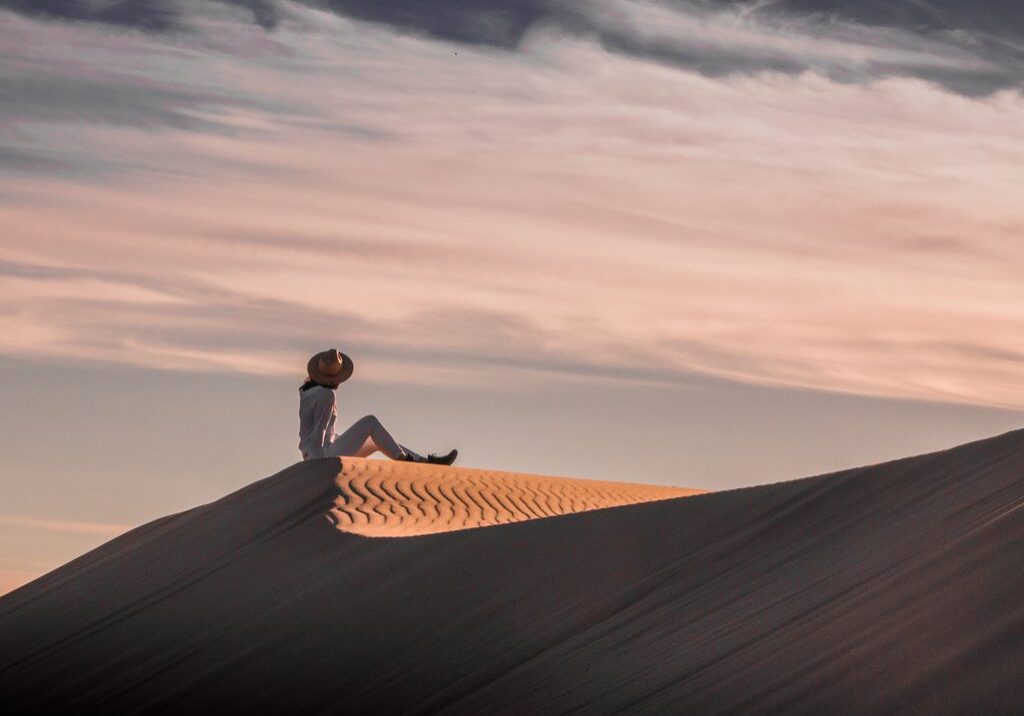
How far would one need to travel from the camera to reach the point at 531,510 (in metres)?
19.0

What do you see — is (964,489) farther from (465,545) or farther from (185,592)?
(185,592)

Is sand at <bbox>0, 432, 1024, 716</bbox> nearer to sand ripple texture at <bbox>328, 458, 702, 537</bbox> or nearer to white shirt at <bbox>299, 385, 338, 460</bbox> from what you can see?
sand ripple texture at <bbox>328, 458, 702, 537</bbox>

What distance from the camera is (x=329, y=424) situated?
18.6 m

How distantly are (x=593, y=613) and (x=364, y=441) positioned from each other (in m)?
8.07

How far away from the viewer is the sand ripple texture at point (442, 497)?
1630cm

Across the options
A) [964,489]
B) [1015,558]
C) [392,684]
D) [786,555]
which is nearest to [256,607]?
[392,684]

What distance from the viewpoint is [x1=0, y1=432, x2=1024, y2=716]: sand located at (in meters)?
7.26

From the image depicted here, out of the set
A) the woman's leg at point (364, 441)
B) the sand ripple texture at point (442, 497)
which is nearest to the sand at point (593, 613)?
the sand ripple texture at point (442, 497)

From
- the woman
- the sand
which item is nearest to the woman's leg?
the woman

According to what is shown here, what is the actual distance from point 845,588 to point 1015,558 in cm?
130

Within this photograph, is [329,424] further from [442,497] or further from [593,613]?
[593,613]

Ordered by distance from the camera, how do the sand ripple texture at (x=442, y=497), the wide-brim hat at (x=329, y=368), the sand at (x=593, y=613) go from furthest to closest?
1. the wide-brim hat at (x=329, y=368)
2. the sand ripple texture at (x=442, y=497)
3. the sand at (x=593, y=613)

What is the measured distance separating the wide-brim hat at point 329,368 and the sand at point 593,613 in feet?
4.51

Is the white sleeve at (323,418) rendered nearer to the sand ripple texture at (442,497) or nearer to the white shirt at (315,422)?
the white shirt at (315,422)
